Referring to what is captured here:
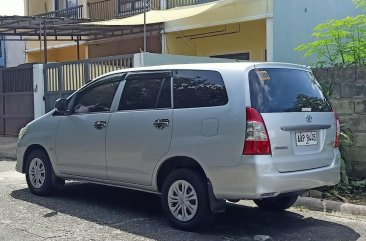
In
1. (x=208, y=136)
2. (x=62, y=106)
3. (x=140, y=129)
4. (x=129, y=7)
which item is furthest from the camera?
(x=129, y=7)

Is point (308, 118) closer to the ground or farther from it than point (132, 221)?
farther from it

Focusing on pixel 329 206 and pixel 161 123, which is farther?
pixel 329 206

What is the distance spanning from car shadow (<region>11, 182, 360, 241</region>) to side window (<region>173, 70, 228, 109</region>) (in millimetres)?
1408

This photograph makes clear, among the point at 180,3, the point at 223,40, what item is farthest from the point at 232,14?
the point at 180,3

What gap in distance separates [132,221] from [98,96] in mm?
1759

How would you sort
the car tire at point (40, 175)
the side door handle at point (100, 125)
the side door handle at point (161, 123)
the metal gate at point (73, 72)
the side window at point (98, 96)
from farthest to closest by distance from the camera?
the metal gate at point (73, 72), the car tire at point (40, 175), the side window at point (98, 96), the side door handle at point (100, 125), the side door handle at point (161, 123)

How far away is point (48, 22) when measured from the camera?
A: 48.8ft

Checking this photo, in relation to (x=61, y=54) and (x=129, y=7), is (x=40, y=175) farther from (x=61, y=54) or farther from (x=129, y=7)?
(x=61, y=54)

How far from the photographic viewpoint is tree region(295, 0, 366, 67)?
929cm

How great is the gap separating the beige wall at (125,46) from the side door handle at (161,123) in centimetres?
1200

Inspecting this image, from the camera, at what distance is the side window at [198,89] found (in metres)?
5.68

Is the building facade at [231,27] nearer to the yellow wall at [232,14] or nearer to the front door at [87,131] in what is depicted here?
the yellow wall at [232,14]

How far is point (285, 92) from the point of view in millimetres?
5770

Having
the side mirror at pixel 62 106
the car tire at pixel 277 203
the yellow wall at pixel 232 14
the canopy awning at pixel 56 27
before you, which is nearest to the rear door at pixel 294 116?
the car tire at pixel 277 203
